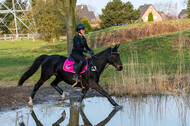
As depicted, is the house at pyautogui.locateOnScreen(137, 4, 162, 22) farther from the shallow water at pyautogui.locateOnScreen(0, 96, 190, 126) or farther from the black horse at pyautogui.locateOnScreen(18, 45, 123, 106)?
the shallow water at pyautogui.locateOnScreen(0, 96, 190, 126)

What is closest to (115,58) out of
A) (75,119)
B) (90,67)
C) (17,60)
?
(90,67)

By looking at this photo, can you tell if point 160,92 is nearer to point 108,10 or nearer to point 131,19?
point 108,10

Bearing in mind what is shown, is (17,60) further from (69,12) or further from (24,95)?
(24,95)

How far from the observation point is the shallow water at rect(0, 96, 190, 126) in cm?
629

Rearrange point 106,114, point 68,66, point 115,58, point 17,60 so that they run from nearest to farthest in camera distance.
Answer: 1. point 106,114
2. point 115,58
3. point 68,66
4. point 17,60

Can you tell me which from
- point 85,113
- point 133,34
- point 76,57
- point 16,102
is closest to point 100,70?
point 76,57

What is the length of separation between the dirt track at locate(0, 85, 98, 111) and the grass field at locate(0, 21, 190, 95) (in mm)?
977

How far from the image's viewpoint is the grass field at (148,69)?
898 centimetres

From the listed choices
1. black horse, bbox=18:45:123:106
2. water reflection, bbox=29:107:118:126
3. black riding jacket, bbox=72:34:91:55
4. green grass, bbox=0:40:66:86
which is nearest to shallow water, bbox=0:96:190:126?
water reflection, bbox=29:107:118:126

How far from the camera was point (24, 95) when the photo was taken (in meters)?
9.20

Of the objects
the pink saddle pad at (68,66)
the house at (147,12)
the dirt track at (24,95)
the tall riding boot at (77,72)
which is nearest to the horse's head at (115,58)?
the tall riding boot at (77,72)

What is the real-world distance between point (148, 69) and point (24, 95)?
484cm

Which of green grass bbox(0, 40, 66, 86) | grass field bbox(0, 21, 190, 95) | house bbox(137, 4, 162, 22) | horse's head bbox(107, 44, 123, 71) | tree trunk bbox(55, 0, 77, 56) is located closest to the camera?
horse's head bbox(107, 44, 123, 71)

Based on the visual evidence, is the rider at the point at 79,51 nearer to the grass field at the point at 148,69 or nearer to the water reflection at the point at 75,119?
the water reflection at the point at 75,119
